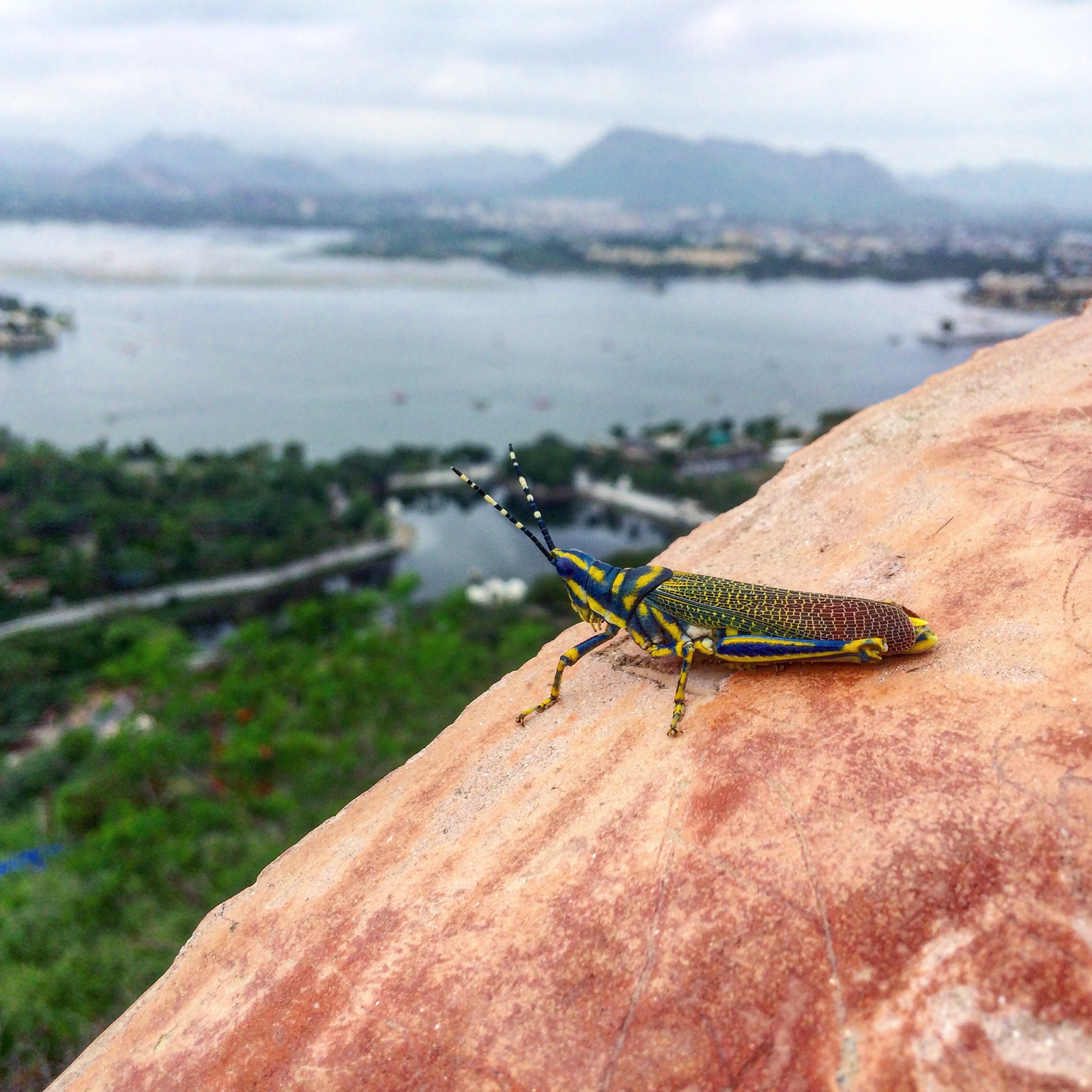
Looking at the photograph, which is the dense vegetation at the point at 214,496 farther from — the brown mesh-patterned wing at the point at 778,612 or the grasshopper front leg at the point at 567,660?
the brown mesh-patterned wing at the point at 778,612

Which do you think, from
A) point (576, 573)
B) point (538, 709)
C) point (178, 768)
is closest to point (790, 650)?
point (576, 573)

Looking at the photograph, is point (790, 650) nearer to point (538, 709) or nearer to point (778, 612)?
point (778, 612)

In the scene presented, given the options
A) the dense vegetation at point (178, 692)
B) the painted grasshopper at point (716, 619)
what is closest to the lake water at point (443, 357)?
the dense vegetation at point (178, 692)

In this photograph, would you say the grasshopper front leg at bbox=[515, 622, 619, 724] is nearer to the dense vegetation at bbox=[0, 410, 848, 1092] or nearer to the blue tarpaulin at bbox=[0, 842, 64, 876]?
the dense vegetation at bbox=[0, 410, 848, 1092]

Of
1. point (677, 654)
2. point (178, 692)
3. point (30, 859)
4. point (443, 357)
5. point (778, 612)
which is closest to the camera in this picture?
point (778, 612)

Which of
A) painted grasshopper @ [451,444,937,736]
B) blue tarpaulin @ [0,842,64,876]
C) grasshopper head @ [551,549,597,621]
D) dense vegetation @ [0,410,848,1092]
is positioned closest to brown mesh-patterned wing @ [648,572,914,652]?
painted grasshopper @ [451,444,937,736]

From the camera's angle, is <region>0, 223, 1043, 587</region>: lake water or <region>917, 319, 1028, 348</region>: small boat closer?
<region>917, 319, 1028, 348</region>: small boat
